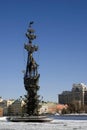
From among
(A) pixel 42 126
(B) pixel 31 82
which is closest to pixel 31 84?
(B) pixel 31 82

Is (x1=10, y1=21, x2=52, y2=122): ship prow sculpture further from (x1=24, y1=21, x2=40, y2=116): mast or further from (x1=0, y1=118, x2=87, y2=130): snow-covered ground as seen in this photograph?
(x1=0, y1=118, x2=87, y2=130): snow-covered ground

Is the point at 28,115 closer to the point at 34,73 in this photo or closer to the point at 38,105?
the point at 38,105

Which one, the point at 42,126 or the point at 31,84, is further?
the point at 31,84

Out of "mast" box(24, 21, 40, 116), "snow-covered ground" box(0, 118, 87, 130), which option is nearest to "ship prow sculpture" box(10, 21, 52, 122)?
"mast" box(24, 21, 40, 116)

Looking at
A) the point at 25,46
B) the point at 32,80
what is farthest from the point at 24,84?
the point at 25,46

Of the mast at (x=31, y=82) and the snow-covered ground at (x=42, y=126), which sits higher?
the mast at (x=31, y=82)

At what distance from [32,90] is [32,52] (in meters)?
7.53

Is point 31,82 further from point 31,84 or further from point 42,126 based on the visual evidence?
point 42,126

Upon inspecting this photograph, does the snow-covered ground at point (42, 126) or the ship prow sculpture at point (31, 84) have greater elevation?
the ship prow sculpture at point (31, 84)

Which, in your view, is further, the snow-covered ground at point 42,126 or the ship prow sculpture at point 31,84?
the ship prow sculpture at point 31,84

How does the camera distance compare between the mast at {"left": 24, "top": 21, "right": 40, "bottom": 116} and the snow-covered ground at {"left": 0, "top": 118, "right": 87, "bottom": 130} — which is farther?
the mast at {"left": 24, "top": 21, "right": 40, "bottom": 116}

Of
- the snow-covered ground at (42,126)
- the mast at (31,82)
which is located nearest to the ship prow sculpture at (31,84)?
the mast at (31,82)

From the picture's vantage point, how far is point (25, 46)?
8369cm

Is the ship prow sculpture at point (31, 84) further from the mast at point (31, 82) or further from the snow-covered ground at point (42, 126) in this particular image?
the snow-covered ground at point (42, 126)
